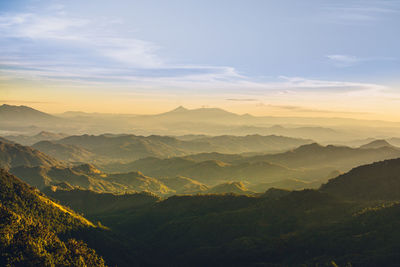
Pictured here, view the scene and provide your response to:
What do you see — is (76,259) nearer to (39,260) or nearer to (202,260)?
(39,260)

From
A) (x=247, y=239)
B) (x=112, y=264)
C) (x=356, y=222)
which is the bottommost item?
(x=112, y=264)

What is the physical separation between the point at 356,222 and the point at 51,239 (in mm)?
174913

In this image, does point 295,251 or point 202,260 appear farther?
point 202,260

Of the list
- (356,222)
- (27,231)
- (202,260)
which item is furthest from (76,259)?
(356,222)

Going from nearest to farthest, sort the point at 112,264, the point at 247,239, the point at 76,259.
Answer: the point at 76,259
the point at 112,264
the point at 247,239

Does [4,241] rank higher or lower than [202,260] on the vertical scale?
higher

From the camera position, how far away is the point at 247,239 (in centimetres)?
19912

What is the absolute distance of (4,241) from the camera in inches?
5817

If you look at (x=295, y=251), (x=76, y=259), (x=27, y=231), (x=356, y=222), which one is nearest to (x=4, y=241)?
(x=27, y=231)

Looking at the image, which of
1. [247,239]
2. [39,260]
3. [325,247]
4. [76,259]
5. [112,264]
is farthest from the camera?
[247,239]

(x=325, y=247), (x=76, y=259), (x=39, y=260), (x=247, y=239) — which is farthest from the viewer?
(x=247, y=239)

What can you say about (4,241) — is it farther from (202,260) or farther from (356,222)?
(356,222)

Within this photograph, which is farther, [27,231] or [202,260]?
[202,260]

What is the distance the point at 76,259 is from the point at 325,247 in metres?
131
